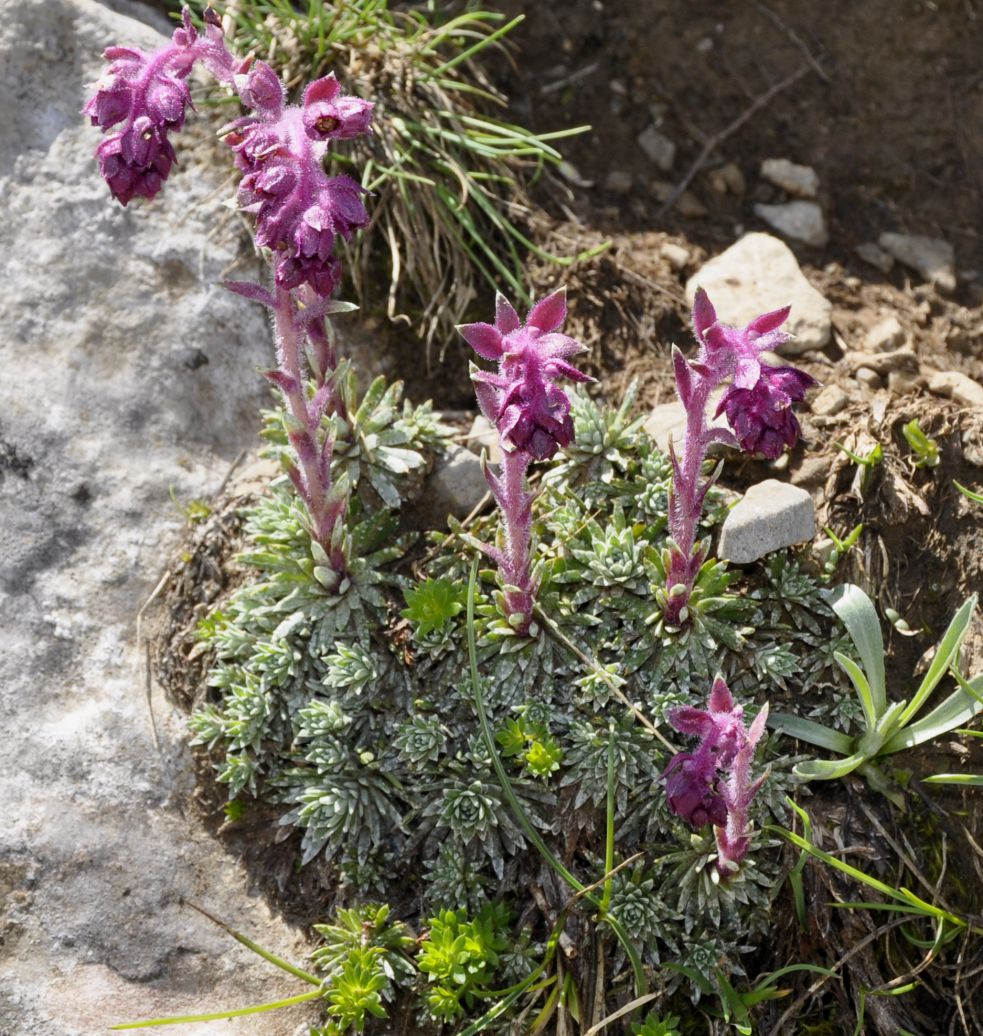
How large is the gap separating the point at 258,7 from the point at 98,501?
2442 millimetres

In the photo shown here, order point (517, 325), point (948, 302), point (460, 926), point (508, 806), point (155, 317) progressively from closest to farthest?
1. point (517, 325)
2. point (460, 926)
3. point (508, 806)
4. point (155, 317)
5. point (948, 302)

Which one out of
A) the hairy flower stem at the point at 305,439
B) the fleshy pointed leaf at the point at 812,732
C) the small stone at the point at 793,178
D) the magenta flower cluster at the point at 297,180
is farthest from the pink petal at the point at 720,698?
the small stone at the point at 793,178

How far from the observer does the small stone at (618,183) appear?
5816mm

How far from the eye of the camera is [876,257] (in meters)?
5.66

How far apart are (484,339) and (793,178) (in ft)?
9.84

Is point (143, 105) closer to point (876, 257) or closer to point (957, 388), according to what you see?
point (957, 388)

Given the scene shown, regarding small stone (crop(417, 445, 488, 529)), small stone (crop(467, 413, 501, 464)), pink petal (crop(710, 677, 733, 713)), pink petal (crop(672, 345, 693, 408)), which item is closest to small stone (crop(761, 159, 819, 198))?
small stone (crop(467, 413, 501, 464))

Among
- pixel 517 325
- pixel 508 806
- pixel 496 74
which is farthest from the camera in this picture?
pixel 496 74

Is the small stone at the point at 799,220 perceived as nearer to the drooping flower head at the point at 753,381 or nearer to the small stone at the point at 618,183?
the small stone at the point at 618,183

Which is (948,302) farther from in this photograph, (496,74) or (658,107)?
(496,74)

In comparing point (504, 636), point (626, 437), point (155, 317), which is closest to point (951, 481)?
point (626, 437)

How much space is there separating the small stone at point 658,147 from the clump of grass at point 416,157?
0.71 m

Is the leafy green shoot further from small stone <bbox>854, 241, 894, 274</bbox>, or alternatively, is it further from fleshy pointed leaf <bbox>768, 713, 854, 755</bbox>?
small stone <bbox>854, 241, 894, 274</bbox>

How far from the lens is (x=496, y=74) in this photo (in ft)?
19.6
